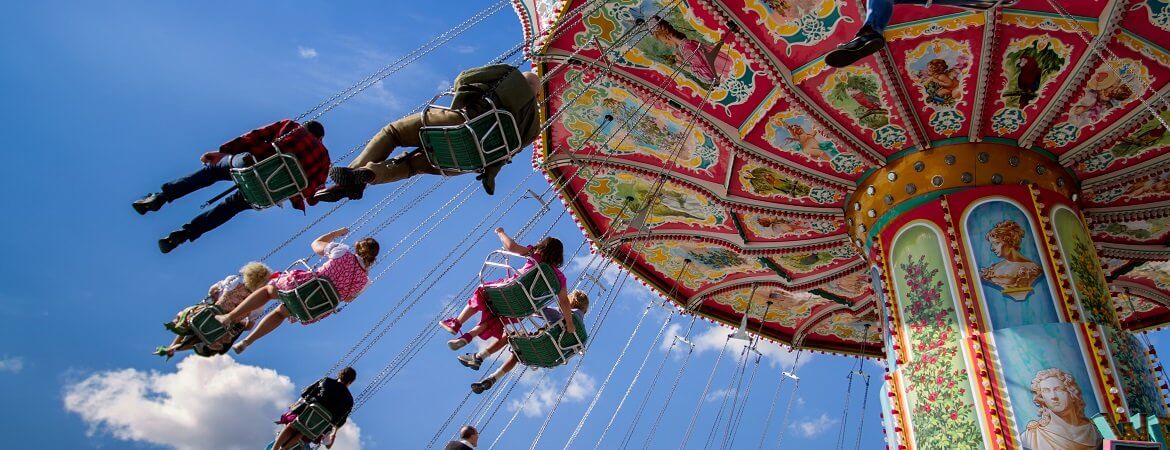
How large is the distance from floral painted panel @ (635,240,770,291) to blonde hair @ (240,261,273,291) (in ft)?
18.9

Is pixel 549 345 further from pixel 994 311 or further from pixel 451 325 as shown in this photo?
pixel 994 311

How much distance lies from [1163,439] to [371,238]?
6533 mm

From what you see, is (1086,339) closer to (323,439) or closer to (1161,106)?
(1161,106)

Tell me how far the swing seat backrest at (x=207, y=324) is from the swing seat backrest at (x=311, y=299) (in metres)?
0.61

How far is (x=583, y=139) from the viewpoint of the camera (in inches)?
434

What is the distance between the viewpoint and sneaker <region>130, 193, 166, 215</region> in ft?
21.3

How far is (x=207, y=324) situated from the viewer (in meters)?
7.88

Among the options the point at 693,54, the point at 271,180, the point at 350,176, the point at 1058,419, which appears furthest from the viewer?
the point at 693,54

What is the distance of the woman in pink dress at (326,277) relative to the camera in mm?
7695

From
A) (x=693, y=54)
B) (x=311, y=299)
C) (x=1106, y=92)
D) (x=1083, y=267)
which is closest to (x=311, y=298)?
(x=311, y=299)

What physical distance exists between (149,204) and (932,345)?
6822 millimetres

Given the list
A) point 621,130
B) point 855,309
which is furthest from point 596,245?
point 855,309

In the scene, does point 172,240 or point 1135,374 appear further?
point 1135,374

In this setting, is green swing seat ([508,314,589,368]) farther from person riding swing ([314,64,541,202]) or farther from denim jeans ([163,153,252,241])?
denim jeans ([163,153,252,241])
